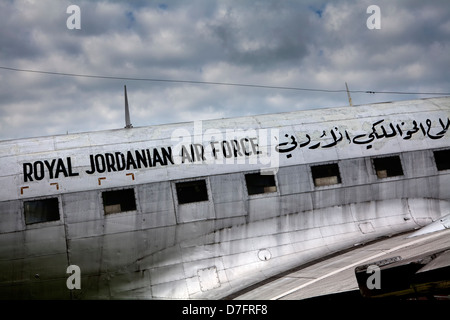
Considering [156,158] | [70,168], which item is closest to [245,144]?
[156,158]

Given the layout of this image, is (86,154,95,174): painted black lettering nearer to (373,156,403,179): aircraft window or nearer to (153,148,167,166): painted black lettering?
(153,148,167,166): painted black lettering

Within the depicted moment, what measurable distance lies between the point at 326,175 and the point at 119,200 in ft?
24.3

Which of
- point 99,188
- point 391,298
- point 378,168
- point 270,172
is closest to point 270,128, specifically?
point 270,172

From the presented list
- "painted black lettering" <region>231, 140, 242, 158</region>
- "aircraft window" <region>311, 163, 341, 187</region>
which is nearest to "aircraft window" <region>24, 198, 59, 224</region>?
"painted black lettering" <region>231, 140, 242, 158</region>

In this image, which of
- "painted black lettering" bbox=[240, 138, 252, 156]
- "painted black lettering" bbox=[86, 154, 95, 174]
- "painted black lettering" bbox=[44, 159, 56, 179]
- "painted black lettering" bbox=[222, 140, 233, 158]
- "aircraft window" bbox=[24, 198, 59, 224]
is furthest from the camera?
"painted black lettering" bbox=[240, 138, 252, 156]

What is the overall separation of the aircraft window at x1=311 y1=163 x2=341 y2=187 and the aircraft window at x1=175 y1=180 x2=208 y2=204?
13.3 feet

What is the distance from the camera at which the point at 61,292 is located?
13.1 metres

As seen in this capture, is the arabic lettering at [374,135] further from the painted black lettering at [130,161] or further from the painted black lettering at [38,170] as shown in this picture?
the painted black lettering at [38,170]

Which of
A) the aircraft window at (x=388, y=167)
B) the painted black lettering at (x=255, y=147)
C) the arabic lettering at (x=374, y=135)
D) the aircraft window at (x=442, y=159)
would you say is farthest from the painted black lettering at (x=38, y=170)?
the aircraft window at (x=442, y=159)

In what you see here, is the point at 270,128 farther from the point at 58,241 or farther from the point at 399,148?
the point at 58,241

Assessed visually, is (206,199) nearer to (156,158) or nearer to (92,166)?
(156,158)

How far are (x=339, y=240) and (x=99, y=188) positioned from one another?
8464 mm

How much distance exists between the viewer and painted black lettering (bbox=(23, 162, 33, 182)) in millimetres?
13414
